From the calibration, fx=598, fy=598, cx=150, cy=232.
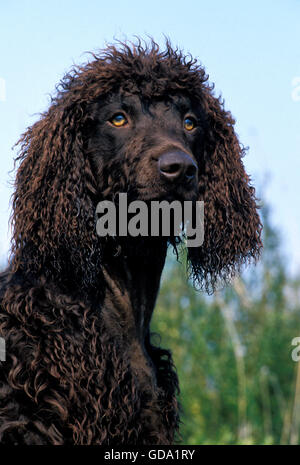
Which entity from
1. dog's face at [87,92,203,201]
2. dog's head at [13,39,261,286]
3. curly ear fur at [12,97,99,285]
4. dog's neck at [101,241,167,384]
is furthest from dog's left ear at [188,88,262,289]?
curly ear fur at [12,97,99,285]

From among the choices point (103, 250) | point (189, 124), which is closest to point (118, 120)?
point (189, 124)

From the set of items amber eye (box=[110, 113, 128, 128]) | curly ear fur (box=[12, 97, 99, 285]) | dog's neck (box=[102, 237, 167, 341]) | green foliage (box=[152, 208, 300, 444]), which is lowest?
green foliage (box=[152, 208, 300, 444])

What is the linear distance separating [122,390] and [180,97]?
1.65 m

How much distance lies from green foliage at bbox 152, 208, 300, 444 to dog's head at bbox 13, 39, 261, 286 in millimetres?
5596

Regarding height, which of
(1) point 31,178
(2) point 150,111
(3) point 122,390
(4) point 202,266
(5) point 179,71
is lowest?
(3) point 122,390

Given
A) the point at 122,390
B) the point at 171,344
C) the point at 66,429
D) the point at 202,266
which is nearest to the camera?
the point at 66,429

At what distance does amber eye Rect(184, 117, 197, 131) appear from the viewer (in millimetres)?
3412

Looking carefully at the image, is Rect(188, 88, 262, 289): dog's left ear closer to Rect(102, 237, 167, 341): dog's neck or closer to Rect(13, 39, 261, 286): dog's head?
Rect(13, 39, 261, 286): dog's head

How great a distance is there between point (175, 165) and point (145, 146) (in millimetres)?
226

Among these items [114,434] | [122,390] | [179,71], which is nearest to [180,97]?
[179,71]
